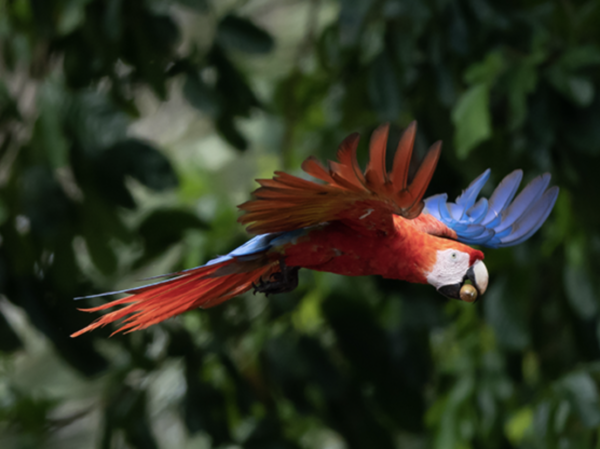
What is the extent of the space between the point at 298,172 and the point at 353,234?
2.76 feet

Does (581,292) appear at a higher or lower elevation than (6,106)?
lower

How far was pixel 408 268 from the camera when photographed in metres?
0.41

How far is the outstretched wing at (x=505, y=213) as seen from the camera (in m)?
0.47

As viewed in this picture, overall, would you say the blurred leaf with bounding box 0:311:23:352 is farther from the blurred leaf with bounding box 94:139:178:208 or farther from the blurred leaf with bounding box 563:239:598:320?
the blurred leaf with bounding box 563:239:598:320

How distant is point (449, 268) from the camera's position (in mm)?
409

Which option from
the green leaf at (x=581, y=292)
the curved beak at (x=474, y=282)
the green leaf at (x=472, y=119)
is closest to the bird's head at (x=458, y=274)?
the curved beak at (x=474, y=282)

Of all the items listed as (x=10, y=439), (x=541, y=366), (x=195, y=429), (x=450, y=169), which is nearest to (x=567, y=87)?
(x=450, y=169)

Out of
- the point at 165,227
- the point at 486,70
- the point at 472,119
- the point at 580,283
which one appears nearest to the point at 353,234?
the point at 472,119

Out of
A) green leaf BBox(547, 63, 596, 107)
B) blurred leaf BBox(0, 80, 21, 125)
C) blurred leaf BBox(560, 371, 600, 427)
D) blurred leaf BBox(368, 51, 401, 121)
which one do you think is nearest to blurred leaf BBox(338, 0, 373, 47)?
blurred leaf BBox(368, 51, 401, 121)

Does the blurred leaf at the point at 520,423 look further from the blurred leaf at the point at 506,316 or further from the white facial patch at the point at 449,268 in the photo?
the white facial patch at the point at 449,268

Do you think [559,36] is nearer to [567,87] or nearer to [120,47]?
[567,87]

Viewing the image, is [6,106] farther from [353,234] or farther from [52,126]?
[353,234]

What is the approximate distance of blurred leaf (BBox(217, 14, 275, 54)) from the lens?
46.3 inches

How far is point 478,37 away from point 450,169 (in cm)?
28
